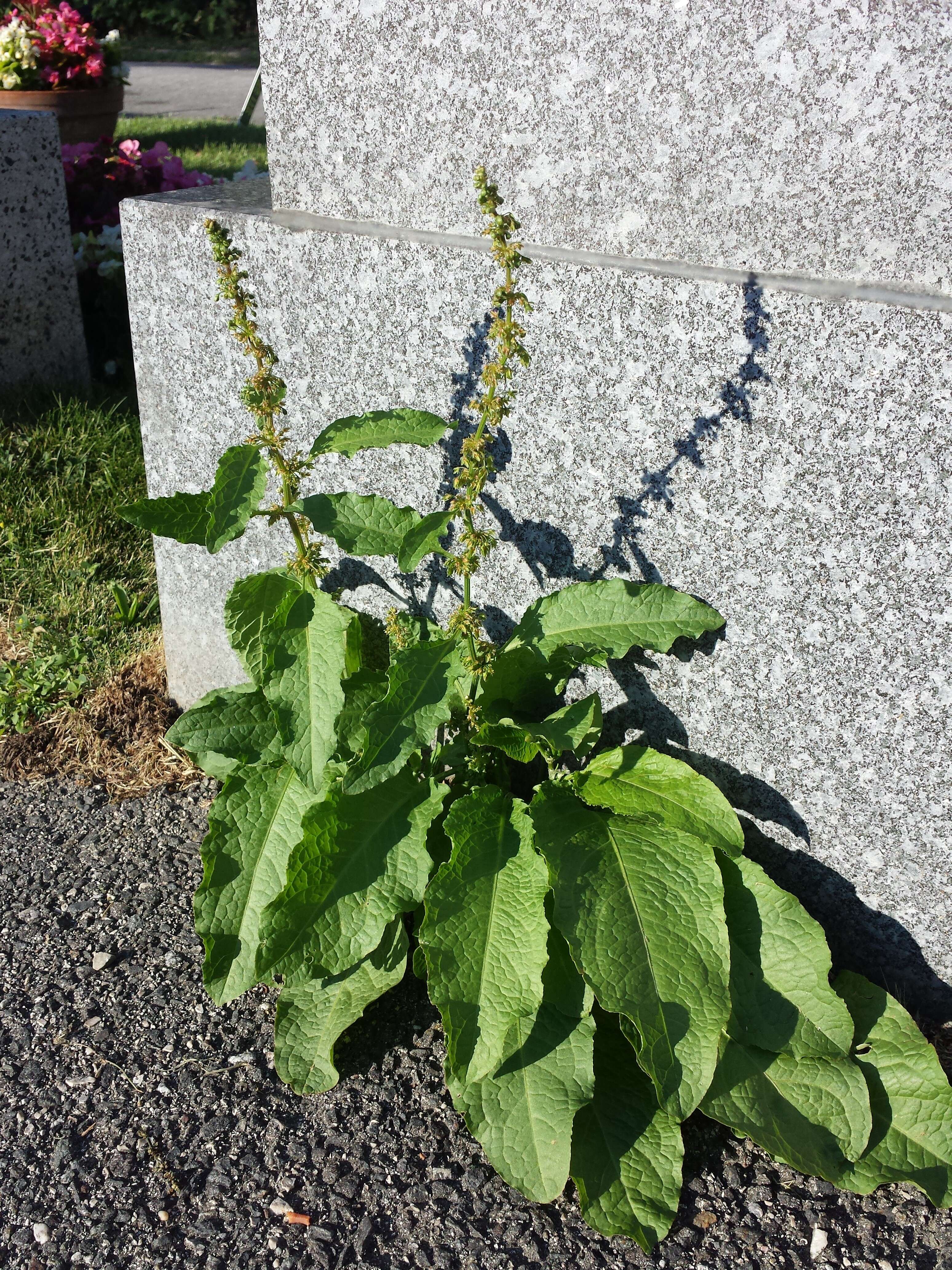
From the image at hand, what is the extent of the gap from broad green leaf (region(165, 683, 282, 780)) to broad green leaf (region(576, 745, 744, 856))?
657 millimetres

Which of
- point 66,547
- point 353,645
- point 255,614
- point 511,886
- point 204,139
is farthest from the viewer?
point 204,139

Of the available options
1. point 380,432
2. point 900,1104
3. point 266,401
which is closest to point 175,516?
point 266,401

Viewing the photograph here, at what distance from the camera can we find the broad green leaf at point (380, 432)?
213 centimetres

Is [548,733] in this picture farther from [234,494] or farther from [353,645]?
[234,494]

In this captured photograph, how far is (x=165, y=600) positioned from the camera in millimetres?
3010

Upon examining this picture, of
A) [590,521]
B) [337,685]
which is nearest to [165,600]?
[337,685]

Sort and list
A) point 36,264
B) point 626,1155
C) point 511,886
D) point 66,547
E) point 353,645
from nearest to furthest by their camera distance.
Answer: point 626,1155 → point 511,886 → point 353,645 → point 66,547 → point 36,264

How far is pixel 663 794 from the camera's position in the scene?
2.12m

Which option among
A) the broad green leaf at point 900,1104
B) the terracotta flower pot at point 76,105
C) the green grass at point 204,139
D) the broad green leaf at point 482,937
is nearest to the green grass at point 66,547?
the broad green leaf at point 482,937

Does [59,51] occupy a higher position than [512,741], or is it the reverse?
[59,51]

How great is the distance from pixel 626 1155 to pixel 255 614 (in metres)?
1.22

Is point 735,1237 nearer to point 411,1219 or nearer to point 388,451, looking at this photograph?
point 411,1219

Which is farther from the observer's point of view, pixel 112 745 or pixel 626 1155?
pixel 112 745

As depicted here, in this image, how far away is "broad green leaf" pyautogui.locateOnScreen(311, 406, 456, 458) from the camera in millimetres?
2127
